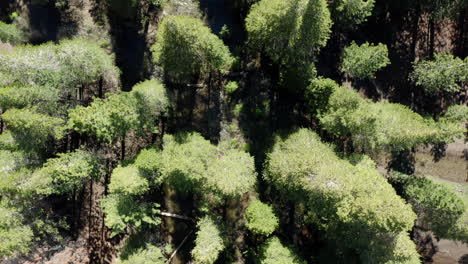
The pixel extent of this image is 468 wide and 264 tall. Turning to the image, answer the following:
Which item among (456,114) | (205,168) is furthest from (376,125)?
(205,168)

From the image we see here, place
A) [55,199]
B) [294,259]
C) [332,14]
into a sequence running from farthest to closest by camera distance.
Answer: [55,199] < [332,14] < [294,259]

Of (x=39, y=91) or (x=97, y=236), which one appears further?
(x=97, y=236)

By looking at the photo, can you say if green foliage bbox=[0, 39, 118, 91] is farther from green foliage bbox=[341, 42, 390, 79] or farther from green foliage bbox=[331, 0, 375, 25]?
green foliage bbox=[341, 42, 390, 79]

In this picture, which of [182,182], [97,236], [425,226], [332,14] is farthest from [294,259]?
[332,14]

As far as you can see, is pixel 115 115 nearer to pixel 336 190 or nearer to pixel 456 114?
pixel 336 190

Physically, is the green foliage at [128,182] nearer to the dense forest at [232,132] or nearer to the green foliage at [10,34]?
the dense forest at [232,132]

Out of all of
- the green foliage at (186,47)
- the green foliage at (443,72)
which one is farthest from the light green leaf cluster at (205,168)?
the green foliage at (443,72)

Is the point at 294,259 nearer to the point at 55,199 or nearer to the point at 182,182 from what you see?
the point at 182,182

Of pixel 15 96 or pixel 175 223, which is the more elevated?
pixel 15 96
